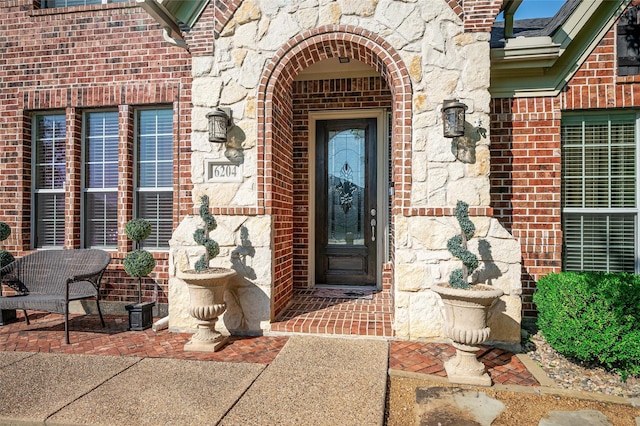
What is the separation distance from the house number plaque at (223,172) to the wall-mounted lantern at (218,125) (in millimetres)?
263

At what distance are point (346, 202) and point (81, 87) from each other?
390cm

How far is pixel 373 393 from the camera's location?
7.80ft

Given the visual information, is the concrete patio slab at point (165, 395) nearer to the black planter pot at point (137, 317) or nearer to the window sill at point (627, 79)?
the black planter pot at point (137, 317)

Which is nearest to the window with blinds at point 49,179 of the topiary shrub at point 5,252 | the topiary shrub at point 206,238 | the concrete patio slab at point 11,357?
the topiary shrub at point 5,252

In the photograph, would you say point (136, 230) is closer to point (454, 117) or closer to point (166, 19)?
point (166, 19)

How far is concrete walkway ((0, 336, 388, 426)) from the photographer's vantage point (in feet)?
6.97

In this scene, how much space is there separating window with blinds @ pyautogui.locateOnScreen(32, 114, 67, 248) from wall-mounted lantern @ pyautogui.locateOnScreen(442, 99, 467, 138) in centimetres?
498

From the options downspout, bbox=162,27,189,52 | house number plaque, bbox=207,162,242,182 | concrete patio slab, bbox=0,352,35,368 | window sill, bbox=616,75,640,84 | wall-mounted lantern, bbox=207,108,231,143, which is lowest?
concrete patio slab, bbox=0,352,35,368

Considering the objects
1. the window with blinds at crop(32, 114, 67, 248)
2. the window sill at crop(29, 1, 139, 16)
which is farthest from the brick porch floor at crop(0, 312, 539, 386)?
the window sill at crop(29, 1, 139, 16)

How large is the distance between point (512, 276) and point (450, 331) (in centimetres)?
94

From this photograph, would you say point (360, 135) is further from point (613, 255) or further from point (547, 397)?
point (547, 397)

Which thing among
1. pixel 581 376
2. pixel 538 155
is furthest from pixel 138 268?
pixel 538 155

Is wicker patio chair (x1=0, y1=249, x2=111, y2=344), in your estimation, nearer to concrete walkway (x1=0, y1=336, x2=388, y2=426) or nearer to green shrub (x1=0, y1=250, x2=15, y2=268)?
green shrub (x1=0, y1=250, x2=15, y2=268)

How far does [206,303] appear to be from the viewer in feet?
10.5
